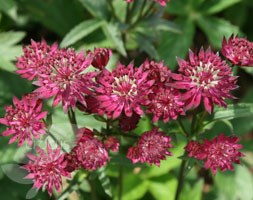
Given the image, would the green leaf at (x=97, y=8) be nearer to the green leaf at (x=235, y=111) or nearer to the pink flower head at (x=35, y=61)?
the pink flower head at (x=35, y=61)

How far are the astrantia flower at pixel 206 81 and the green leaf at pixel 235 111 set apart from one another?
7.5 inches

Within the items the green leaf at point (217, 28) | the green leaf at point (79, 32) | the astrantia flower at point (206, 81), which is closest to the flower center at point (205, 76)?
the astrantia flower at point (206, 81)

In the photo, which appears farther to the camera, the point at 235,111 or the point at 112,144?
the point at 235,111

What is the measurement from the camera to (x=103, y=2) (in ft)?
11.1

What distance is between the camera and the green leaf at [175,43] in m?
3.63

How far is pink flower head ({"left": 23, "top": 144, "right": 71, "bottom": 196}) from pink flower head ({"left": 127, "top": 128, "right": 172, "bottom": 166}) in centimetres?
31

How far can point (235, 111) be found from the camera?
7.59 feet

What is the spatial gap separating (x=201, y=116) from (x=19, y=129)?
34.8 inches

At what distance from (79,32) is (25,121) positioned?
1175 mm

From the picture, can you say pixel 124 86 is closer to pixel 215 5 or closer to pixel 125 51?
pixel 125 51

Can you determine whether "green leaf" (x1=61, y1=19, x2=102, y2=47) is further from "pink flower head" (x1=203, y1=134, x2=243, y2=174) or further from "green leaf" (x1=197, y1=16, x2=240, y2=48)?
"pink flower head" (x1=203, y1=134, x2=243, y2=174)

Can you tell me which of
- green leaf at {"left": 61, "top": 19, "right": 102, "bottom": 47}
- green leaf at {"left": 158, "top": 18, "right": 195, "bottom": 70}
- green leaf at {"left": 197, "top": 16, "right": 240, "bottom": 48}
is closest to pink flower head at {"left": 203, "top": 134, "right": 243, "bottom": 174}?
green leaf at {"left": 61, "top": 19, "right": 102, "bottom": 47}

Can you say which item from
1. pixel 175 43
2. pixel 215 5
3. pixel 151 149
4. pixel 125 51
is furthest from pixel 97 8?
pixel 151 149

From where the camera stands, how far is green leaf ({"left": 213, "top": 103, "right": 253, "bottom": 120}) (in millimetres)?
2279
